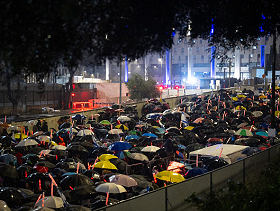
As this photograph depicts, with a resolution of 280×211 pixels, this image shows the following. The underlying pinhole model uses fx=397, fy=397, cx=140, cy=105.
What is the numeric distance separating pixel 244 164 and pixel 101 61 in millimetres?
6879

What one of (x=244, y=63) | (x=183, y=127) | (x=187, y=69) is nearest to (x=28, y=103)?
(x=183, y=127)

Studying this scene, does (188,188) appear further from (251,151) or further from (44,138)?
(44,138)

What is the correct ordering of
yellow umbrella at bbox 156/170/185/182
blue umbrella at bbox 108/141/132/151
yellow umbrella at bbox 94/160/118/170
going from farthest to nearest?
blue umbrella at bbox 108/141/132/151 < yellow umbrella at bbox 94/160/118/170 < yellow umbrella at bbox 156/170/185/182

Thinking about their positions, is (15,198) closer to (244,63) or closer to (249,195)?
(249,195)

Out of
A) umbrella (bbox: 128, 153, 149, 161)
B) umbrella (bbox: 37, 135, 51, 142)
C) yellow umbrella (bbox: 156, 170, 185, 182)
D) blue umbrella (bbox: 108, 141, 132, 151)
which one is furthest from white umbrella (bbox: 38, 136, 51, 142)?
yellow umbrella (bbox: 156, 170, 185, 182)

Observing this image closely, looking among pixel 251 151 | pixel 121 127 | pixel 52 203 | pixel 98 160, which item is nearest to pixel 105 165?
pixel 98 160

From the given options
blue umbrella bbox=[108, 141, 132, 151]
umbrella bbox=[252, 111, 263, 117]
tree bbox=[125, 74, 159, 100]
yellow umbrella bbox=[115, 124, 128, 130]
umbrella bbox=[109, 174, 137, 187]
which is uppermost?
tree bbox=[125, 74, 159, 100]

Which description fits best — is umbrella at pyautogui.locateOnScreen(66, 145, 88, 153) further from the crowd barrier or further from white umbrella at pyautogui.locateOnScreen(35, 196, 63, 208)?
the crowd barrier

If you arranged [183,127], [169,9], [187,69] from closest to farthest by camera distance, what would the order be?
[169,9] < [183,127] < [187,69]

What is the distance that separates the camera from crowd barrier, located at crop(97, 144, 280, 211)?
8.31 m

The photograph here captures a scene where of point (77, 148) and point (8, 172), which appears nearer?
point (8, 172)

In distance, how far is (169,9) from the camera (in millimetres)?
7930

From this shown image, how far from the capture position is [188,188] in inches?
382

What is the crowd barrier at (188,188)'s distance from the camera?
831 centimetres
